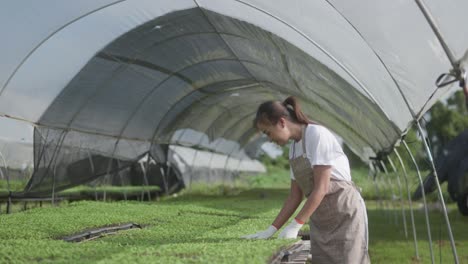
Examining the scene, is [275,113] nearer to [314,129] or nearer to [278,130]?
[278,130]

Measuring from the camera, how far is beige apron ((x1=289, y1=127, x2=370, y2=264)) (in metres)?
4.28

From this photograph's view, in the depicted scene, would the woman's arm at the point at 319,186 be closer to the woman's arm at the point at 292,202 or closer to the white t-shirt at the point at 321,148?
the white t-shirt at the point at 321,148

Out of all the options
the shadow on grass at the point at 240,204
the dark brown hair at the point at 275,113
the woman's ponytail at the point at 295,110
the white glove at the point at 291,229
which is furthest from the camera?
the shadow on grass at the point at 240,204

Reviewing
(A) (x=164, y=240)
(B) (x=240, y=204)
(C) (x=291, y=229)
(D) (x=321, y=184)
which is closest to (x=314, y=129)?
(D) (x=321, y=184)

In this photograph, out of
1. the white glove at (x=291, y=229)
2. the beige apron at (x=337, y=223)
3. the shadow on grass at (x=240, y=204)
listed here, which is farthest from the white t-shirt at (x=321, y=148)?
the shadow on grass at (x=240, y=204)

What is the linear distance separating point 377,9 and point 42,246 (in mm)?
4033

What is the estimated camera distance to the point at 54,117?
12.7 meters

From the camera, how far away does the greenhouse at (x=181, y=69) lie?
6.40 meters

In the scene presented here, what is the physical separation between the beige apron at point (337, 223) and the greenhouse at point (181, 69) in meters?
0.37

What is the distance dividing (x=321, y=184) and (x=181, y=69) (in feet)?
36.0

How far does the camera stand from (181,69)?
48.2 feet

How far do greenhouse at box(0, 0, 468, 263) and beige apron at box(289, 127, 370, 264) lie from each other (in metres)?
0.37

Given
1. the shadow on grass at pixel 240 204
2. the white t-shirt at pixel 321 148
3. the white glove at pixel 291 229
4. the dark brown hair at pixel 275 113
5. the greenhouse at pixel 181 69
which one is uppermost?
the greenhouse at pixel 181 69

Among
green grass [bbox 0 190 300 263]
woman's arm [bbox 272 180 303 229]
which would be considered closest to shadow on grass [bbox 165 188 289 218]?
green grass [bbox 0 190 300 263]
